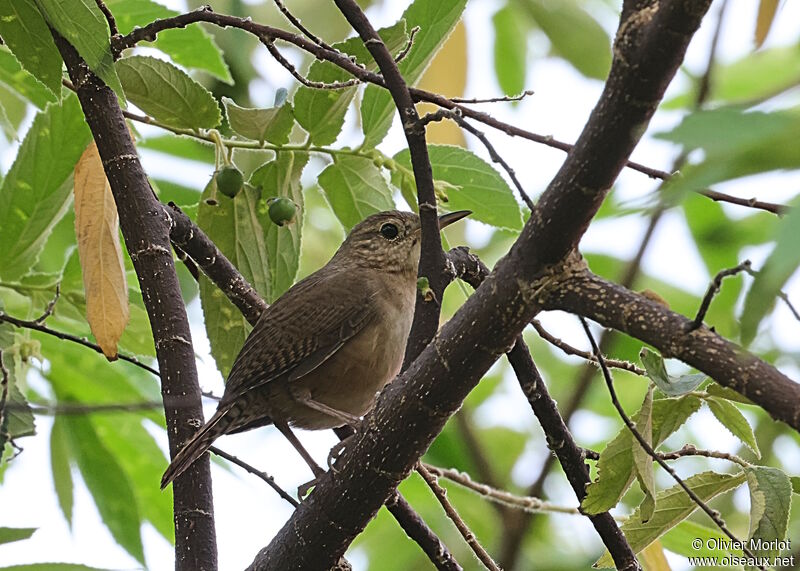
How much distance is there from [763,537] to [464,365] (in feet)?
2.15

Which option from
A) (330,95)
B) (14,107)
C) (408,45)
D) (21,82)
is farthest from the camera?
(14,107)

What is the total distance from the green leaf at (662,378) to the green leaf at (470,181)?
3.02 ft

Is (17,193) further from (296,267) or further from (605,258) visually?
(605,258)

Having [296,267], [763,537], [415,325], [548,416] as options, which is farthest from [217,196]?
[763,537]

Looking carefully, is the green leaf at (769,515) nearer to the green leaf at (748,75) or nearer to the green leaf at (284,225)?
the green leaf at (284,225)

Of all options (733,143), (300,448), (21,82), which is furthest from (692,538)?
(21,82)

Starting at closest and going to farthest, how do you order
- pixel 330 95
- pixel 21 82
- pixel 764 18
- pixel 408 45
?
pixel 764 18 → pixel 408 45 → pixel 330 95 → pixel 21 82

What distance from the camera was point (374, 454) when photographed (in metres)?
1.65

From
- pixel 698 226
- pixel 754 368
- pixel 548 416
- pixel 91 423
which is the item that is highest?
pixel 698 226

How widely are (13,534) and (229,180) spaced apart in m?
0.93

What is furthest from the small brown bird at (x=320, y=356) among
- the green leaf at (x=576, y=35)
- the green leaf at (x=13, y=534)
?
the green leaf at (x=576, y=35)

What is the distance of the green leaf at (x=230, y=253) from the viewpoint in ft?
8.18

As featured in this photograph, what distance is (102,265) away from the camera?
7.09 ft

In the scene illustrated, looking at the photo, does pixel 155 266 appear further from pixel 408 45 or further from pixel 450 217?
pixel 450 217
